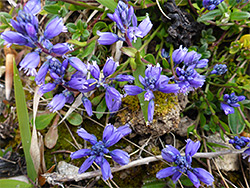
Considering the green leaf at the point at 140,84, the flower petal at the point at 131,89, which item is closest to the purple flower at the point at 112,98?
the flower petal at the point at 131,89

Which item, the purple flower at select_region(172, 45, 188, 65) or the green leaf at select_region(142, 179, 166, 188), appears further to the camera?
the green leaf at select_region(142, 179, 166, 188)

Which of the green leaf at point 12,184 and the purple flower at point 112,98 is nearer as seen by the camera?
the purple flower at point 112,98

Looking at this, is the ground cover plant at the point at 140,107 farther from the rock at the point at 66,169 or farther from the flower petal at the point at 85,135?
the flower petal at the point at 85,135

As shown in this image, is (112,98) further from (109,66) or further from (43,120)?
(43,120)

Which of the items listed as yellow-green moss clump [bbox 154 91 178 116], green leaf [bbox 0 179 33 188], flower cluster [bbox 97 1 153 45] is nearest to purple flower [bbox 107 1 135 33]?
flower cluster [bbox 97 1 153 45]

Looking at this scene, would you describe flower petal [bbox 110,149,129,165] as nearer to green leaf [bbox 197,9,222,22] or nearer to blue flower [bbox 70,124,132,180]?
blue flower [bbox 70,124,132,180]

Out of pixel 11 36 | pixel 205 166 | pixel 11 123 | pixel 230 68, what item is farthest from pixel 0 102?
pixel 230 68


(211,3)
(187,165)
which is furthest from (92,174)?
(211,3)
